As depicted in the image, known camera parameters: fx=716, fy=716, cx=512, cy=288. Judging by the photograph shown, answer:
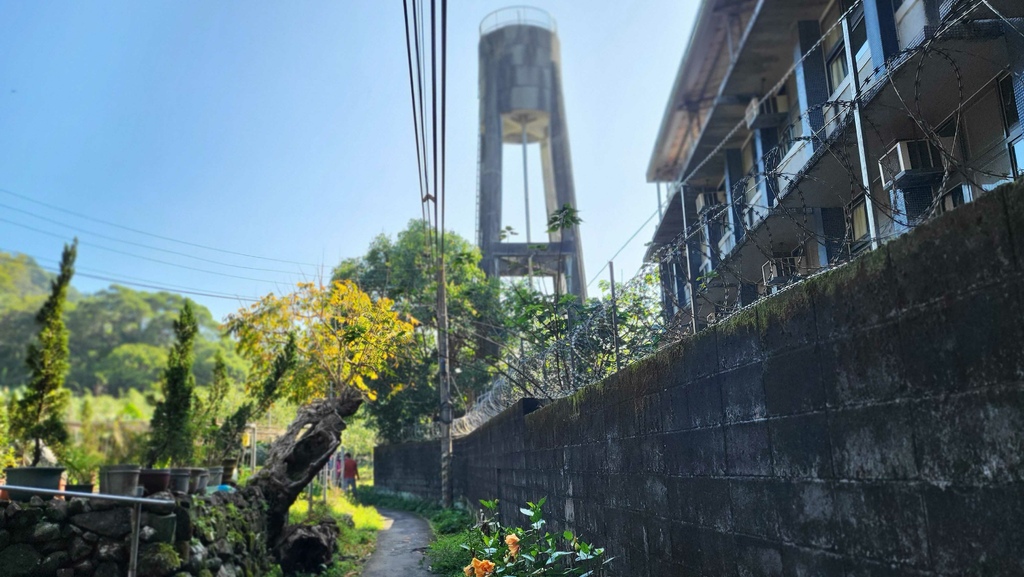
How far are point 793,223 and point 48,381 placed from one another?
10601 mm

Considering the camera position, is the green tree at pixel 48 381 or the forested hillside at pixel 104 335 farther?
the forested hillside at pixel 104 335

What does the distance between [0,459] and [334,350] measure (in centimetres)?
497

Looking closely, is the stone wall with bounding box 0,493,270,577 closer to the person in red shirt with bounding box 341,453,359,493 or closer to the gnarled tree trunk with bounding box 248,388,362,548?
the gnarled tree trunk with bounding box 248,388,362,548

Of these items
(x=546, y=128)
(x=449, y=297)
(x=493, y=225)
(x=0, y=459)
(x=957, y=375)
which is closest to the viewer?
(x=957, y=375)

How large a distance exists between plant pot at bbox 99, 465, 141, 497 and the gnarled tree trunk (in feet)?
11.7

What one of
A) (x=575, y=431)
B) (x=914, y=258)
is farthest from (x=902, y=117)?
(x=914, y=258)

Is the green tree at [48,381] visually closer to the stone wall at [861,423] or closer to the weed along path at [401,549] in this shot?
the weed along path at [401,549]

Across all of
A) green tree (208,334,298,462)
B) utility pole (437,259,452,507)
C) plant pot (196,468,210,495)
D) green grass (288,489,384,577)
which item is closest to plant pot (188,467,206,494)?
plant pot (196,468,210,495)

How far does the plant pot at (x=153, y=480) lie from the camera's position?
6805mm

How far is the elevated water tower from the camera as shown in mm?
25875

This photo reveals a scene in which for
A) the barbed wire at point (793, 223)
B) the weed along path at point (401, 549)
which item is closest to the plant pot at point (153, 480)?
the weed along path at point (401, 549)

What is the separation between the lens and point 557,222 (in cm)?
969

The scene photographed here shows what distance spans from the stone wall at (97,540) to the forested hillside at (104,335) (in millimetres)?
37912

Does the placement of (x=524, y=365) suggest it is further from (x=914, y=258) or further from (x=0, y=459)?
(x=0, y=459)
